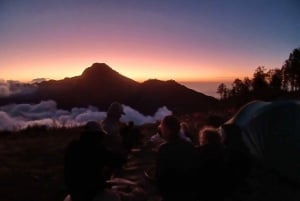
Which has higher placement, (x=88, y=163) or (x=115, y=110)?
(x=115, y=110)

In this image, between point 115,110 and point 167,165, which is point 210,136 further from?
point 115,110

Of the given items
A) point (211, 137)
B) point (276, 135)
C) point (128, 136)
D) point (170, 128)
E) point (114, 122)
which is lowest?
point (128, 136)

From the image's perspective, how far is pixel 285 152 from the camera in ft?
30.2

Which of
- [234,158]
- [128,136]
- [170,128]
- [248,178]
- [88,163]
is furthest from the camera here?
[128,136]

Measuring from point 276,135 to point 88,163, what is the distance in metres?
5.08

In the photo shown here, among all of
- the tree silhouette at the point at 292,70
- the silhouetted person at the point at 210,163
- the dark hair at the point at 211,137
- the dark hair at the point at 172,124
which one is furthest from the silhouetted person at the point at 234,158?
the tree silhouette at the point at 292,70

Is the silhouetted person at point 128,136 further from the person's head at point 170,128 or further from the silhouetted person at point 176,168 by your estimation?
the silhouetted person at point 176,168

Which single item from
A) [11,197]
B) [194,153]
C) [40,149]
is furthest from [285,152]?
[40,149]

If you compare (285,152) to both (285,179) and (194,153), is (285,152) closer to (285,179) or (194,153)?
(285,179)

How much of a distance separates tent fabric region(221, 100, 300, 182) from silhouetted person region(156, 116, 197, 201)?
12.8ft

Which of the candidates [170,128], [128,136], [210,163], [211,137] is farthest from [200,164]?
[128,136]

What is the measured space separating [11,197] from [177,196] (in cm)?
443

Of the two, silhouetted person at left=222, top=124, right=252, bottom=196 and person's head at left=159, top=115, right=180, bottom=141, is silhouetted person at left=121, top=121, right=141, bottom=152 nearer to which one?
silhouetted person at left=222, top=124, right=252, bottom=196

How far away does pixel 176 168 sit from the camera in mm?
5727
